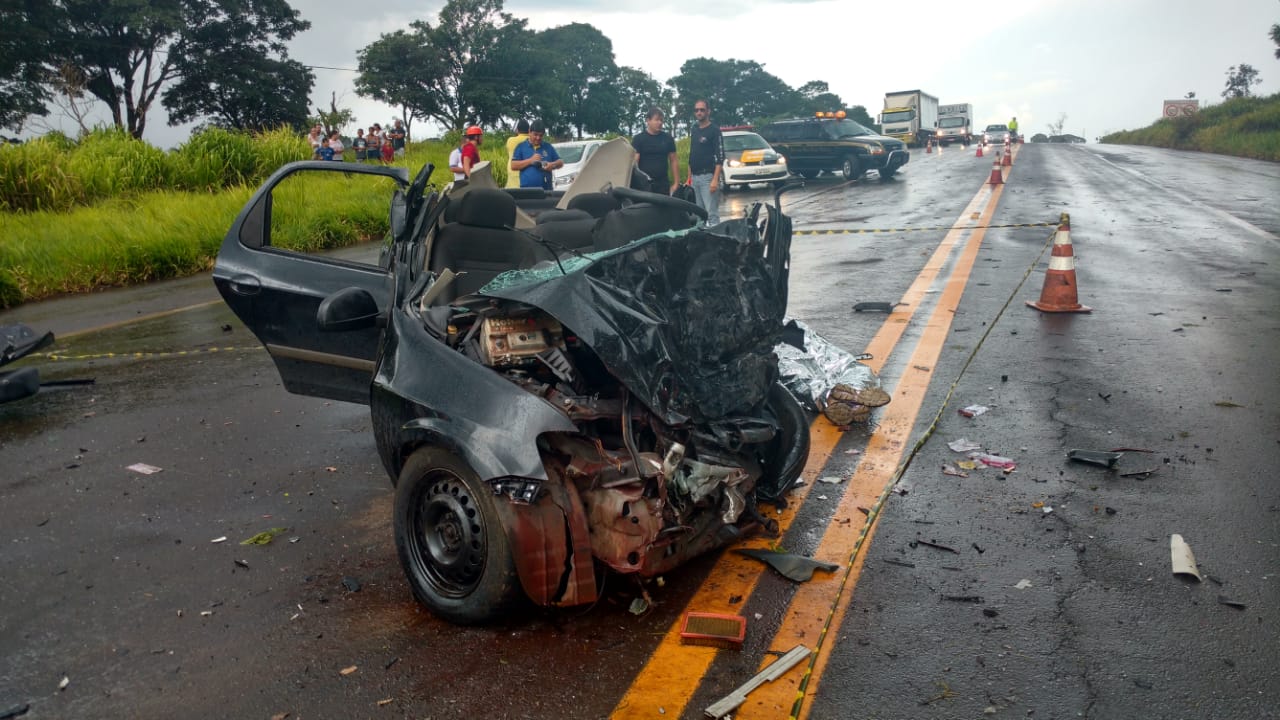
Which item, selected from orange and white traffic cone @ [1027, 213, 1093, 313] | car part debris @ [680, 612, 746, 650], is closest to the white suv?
orange and white traffic cone @ [1027, 213, 1093, 313]

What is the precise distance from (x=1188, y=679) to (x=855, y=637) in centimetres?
97

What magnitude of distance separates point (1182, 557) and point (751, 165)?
73.6 feet

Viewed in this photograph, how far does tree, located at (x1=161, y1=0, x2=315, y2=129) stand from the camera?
44.8m

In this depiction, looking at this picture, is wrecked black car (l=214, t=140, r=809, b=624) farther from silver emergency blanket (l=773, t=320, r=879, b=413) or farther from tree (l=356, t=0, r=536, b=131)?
tree (l=356, t=0, r=536, b=131)

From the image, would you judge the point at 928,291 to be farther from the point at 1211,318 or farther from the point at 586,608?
the point at 586,608

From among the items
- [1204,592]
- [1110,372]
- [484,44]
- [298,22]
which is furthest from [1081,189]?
[484,44]

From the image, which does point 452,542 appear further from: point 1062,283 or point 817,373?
point 1062,283

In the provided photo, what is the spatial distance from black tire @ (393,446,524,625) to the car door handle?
8.24ft

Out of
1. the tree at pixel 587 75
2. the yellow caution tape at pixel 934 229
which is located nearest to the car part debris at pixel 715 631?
the yellow caution tape at pixel 934 229

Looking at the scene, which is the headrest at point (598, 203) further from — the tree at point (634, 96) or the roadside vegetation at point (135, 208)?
the tree at point (634, 96)

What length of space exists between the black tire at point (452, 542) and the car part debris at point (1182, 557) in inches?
95.3

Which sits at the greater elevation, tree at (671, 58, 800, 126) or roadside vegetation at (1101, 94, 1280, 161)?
tree at (671, 58, 800, 126)

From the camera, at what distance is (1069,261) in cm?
844

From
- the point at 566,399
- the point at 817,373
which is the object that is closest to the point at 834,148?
the point at 817,373
